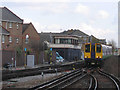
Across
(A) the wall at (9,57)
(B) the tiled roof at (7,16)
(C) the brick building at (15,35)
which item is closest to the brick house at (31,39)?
(C) the brick building at (15,35)

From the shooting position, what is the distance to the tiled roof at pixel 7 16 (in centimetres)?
4409

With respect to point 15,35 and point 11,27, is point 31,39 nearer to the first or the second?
point 15,35

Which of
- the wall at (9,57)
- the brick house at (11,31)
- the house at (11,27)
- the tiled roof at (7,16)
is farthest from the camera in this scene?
the tiled roof at (7,16)

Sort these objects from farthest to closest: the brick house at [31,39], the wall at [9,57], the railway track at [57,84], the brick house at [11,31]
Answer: the brick house at [31,39], the brick house at [11,31], the wall at [9,57], the railway track at [57,84]

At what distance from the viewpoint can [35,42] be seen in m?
46.6

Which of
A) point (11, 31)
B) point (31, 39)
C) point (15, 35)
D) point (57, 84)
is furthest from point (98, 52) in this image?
point (31, 39)

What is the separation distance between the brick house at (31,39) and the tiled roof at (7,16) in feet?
10.2

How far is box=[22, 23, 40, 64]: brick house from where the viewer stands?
46100 millimetres

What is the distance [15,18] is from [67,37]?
21216 mm

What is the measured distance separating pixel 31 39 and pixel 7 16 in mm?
6732

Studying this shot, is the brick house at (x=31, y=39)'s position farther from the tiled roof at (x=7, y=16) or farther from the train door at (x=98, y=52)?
the train door at (x=98, y=52)

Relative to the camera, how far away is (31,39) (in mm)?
49281

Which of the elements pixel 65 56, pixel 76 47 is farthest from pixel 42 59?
pixel 76 47

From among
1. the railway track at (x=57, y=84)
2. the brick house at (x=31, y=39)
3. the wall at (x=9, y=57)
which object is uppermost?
the brick house at (x=31, y=39)
